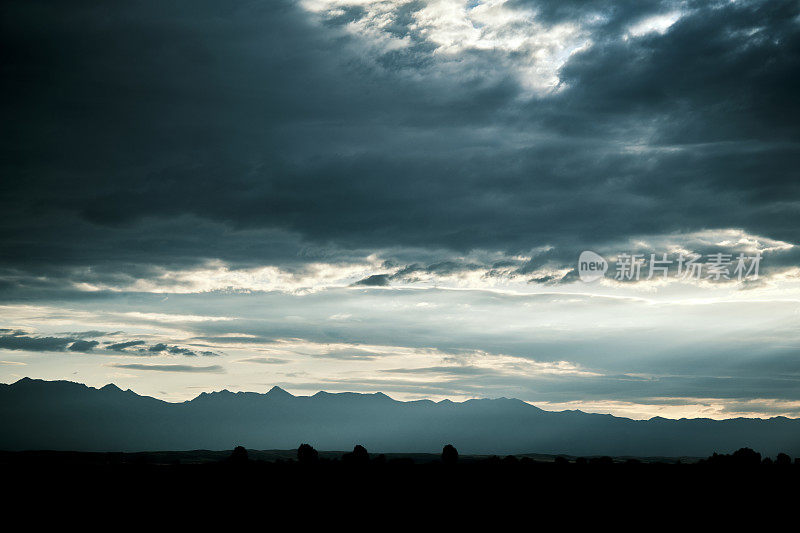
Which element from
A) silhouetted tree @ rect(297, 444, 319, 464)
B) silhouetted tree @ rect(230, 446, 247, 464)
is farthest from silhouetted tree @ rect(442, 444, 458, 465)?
silhouetted tree @ rect(230, 446, 247, 464)

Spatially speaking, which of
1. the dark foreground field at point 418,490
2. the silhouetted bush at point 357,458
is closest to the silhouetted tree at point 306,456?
the dark foreground field at point 418,490

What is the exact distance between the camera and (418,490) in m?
135

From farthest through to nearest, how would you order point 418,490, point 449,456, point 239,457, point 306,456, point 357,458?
1. point 449,456
2. point 306,456
3. point 357,458
4. point 239,457
5. point 418,490

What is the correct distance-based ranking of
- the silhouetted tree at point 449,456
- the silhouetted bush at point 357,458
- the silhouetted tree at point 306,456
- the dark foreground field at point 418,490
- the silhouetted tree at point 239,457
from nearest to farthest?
the dark foreground field at point 418,490 < the silhouetted tree at point 239,457 < the silhouetted bush at point 357,458 < the silhouetted tree at point 306,456 < the silhouetted tree at point 449,456

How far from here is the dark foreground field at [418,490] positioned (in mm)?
115875

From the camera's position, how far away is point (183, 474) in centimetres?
15062

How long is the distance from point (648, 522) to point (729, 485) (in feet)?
168

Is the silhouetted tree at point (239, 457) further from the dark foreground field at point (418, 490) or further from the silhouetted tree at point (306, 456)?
the silhouetted tree at point (306, 456)

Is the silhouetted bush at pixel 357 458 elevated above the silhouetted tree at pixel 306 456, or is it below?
above

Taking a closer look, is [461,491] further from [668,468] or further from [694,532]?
[668,468]

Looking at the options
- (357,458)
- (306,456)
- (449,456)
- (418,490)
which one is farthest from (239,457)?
(418,490)

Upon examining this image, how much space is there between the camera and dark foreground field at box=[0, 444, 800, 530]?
116m

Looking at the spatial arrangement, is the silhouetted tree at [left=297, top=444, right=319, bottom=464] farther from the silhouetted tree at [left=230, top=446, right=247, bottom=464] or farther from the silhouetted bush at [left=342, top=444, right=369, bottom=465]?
the silhouetted tree at [left=230, top=446, right=247, bottom=464]

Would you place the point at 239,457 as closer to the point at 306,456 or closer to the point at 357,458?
the point at 306,456
